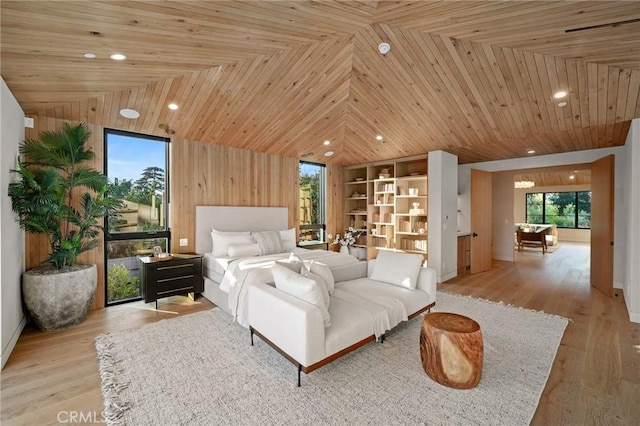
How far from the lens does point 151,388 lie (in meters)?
2.14

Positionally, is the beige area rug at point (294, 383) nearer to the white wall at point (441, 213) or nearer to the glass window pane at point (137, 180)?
the glass window pane at point (137, 180)

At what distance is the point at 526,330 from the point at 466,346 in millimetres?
1711

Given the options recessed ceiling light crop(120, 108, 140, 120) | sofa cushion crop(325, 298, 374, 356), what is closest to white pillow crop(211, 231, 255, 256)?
recessed ceiling light crop(120, 108, 140, 120)

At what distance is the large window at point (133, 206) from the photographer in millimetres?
3994

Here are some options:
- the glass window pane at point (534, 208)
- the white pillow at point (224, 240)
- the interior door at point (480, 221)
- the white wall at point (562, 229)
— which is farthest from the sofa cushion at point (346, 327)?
the glass window pane at point (534, 208)

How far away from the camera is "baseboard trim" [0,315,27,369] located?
2.46 meters

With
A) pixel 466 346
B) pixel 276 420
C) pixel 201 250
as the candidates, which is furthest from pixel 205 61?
pixel 466 346

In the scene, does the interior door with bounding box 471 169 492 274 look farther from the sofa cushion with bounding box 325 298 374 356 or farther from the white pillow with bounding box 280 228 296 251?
the sofa cushion with bounding box 325 298 374 356

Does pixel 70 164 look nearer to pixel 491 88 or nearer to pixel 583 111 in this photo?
pixel 491 88

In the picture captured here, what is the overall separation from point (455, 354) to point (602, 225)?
482 cm

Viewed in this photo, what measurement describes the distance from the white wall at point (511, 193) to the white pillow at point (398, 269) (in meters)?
3.01

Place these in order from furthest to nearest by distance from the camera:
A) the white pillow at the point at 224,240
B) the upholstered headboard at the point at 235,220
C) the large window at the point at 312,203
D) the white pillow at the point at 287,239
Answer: the large window at the point at 312,203 < the white pillow at the point at 287,239 < the upholstered headboard at the point at 235,220 < the white pillow at the point at 224,240

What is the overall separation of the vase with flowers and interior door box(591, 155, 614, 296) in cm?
440

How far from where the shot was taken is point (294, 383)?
2207mm
